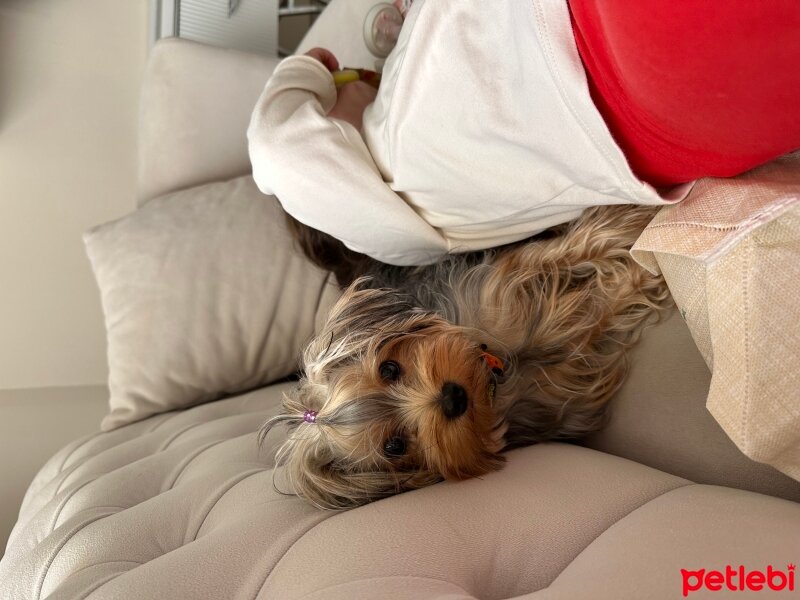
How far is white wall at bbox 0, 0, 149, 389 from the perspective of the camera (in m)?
2.36

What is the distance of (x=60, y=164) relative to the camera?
7.95ft

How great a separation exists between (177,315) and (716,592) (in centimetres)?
137

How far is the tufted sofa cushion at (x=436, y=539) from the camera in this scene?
82cm

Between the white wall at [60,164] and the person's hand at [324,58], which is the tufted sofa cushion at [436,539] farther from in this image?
the white wall at [60,164]

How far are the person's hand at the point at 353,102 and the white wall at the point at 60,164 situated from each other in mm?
1163

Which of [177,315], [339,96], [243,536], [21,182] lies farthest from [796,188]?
Answer: [21,182]

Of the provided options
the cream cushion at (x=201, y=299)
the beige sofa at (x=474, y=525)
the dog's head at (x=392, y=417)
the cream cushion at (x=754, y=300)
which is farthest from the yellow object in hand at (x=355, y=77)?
the cream cushion at (x=754, y=300)

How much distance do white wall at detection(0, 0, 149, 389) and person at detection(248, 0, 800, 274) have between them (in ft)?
3.95

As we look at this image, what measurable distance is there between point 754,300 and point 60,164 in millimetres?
2265

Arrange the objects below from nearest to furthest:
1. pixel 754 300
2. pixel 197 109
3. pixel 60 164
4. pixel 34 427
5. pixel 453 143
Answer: pixel 754 300 → pixel 453 143 → pixel 197 109 → pixel 34 427 → pixel 60 164

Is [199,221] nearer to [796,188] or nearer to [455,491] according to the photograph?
[455,491]

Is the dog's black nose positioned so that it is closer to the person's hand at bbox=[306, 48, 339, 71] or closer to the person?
the person

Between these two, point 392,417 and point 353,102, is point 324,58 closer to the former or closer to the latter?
point 353,102

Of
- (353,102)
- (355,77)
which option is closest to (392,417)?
(353,102)
